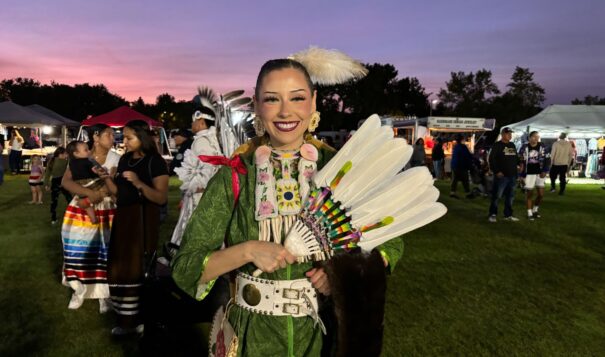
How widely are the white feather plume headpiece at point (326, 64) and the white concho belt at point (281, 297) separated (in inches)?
36.7

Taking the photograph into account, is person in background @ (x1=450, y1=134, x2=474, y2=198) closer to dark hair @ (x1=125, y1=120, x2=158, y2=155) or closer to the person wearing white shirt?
the person wearing white shirt

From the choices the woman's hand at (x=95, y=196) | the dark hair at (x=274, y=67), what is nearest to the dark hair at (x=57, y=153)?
the woman's hand at (x=95, y=196)

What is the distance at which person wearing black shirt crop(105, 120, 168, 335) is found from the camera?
13.3 feet

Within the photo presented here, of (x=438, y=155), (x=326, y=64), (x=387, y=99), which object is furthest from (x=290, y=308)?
(x=387, y=99)

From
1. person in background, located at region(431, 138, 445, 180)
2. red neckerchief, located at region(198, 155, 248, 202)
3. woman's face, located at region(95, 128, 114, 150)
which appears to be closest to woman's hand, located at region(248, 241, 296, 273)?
red neckerchief, located at region(198, 155, 248, 202)

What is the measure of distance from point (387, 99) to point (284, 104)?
2381 inches

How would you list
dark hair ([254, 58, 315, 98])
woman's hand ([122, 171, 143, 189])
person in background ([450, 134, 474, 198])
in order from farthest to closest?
person in background ([450, 134, 474, 198]) < woman's hand ([122, 171, 143, 189]) < dark hair ([254, 58, 315, 98])

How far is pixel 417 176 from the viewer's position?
4.79ft

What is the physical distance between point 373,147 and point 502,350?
330 centimetres

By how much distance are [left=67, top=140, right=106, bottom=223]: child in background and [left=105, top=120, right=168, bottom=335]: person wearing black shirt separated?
52 cm

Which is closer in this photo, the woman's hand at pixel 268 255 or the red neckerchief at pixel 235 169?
the woman's hand at pixel 268 255

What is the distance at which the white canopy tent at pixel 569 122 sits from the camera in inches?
791

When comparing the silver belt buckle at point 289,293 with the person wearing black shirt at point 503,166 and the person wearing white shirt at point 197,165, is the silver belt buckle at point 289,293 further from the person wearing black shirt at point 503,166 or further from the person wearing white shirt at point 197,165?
the person wearing black shirt at point 503,166

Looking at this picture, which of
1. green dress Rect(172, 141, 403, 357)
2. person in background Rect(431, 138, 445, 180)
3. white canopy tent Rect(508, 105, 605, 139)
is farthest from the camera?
white canopy tent Rect(508, 105, 605, 139)
